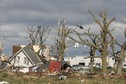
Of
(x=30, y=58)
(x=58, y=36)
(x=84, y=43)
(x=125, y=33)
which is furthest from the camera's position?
(x=30, y=58)

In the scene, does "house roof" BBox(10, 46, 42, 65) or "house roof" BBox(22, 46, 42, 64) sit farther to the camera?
"house roof" BBox(22, 46, 42, 64)

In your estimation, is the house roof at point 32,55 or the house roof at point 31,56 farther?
the house roof at point 32,55

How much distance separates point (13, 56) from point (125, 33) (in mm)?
56630

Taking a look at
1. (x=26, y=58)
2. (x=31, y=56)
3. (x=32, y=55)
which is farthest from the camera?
(x=32, y=55)

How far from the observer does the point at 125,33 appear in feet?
126

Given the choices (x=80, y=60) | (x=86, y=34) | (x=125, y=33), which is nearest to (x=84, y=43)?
(x=86, y=34)

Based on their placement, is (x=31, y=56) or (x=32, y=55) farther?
(x=32, y=55)

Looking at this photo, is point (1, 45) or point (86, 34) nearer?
point (86, 34)

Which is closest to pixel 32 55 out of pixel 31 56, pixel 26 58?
pixel 31 56

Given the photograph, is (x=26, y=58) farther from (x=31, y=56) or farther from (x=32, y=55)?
(x=32, y=55)

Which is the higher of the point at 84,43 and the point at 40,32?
the point at 40,32

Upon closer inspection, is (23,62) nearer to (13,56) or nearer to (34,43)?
(13,56)

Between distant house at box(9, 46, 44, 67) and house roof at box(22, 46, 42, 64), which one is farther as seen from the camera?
house roof at box(22, 46, 42, 64)

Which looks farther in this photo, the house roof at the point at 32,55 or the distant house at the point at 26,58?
the house roof at the point at 32,55
